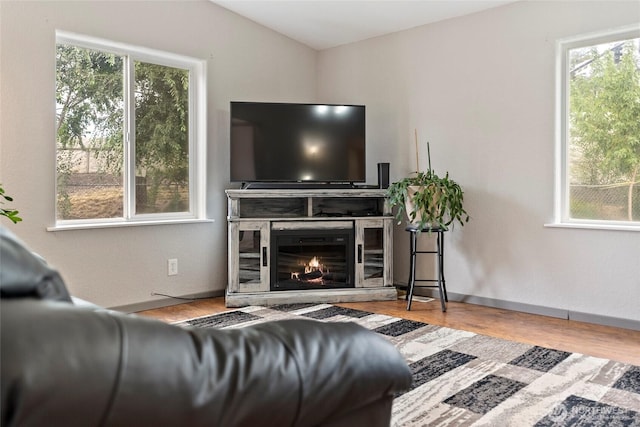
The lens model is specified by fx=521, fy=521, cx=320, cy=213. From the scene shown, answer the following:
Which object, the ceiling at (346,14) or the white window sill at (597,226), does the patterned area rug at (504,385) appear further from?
the ceiling at (346,14)

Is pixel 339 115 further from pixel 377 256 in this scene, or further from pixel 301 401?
pixel 301 401

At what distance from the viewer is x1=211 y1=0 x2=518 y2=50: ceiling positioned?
403 cm

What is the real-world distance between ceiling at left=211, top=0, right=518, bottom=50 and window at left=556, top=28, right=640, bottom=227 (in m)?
0.76

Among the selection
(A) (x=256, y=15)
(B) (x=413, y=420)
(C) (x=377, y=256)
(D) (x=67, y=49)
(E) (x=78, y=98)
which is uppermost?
(A) (x=256, y=15)

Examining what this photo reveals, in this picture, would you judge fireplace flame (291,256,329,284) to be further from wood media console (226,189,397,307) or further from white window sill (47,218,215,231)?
white window sill (47,218,215,231)

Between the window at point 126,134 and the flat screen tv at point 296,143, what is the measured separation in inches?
14.0

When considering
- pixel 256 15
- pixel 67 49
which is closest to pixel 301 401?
pixel 67 49

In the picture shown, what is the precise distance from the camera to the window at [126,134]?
11.8ft

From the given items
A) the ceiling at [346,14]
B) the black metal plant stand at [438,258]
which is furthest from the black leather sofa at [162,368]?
the ceiling at [346,14]

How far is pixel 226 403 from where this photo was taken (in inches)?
30.4

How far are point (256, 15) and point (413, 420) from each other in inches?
141

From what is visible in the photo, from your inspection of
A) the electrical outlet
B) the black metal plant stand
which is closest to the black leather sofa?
the black metal plant stand

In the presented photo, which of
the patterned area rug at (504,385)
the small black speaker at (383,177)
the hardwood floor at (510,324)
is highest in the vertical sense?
the small black speaker at (383,177)

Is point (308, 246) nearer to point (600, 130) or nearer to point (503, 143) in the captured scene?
point (503, 143)
